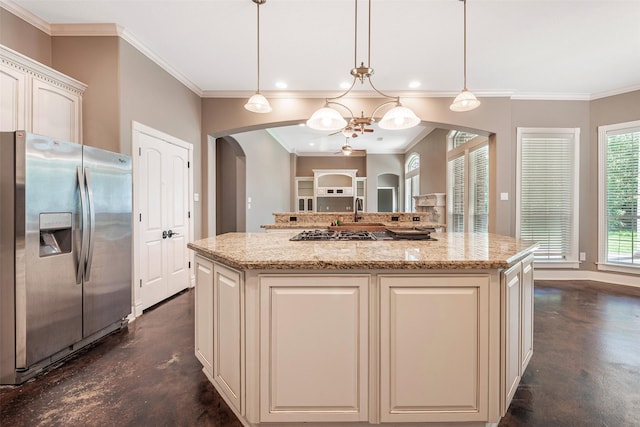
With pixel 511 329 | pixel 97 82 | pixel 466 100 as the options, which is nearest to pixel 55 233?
pixel 97 82

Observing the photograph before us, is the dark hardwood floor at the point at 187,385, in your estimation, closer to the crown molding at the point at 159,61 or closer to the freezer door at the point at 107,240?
the freezer door at the point at 107,240

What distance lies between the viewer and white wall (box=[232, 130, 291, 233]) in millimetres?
5764

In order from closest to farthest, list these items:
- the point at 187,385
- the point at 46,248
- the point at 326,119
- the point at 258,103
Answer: the point at 187,385, the point at 46,248, the point at 326,119, the point at 258,103

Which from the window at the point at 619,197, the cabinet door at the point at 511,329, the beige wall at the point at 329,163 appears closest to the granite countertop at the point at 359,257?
the cabinet door at the point at 511,329

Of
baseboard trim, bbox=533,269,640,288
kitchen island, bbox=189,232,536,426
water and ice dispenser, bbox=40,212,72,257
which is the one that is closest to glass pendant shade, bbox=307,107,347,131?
kitchen island, bbox=189,232,536,426

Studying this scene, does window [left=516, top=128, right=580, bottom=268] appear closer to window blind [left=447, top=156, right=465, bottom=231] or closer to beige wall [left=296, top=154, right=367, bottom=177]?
window blind [left=447, top=156, right=465, bottom=231]

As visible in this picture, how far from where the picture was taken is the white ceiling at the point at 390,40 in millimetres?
2475

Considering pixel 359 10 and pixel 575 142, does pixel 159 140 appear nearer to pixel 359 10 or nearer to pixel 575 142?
pixel 359 10

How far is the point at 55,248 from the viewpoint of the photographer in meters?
2.03

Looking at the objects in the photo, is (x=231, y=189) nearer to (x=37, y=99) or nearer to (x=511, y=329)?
(x=37, y=99)

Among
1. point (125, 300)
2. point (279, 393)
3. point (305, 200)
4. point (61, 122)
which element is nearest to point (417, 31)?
point (279, 393)

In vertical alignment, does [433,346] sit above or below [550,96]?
below

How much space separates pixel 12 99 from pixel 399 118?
294cm

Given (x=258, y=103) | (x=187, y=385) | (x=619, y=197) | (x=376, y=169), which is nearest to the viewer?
(x=187, y=385)
